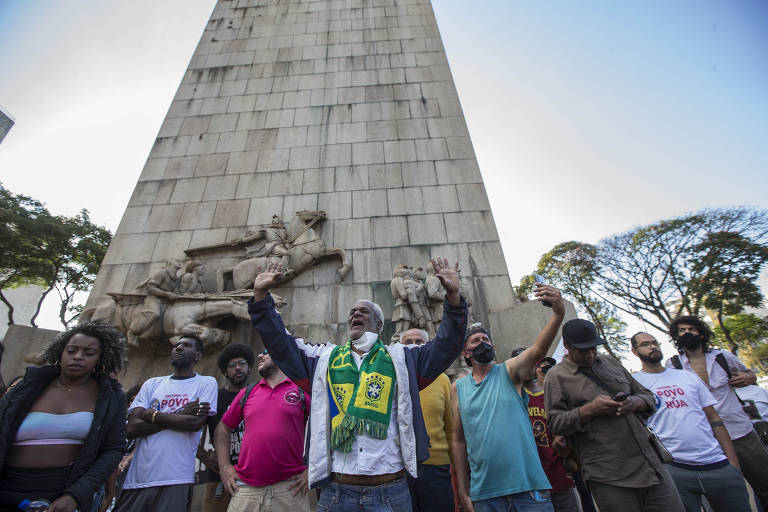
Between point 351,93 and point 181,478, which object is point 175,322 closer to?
point 181,478

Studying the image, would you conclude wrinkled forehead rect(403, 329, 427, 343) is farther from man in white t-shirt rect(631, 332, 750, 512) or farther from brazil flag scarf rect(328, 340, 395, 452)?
man in white t-shirt rect(631, 332, 750, 512)

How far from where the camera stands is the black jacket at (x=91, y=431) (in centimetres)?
215

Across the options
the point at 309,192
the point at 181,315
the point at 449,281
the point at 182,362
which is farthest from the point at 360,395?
the point at 309,192

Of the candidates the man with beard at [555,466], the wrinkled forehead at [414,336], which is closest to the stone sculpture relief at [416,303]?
the wrinkled forehead at [414,336]

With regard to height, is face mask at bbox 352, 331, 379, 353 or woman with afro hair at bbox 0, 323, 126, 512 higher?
face mask at bbox 352, 331, 379, 353

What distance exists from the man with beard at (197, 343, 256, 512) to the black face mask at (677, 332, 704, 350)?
472cm

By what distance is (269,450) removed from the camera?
2877mm

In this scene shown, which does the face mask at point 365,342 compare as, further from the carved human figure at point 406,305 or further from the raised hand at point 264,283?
the carved human figure at point 406,305

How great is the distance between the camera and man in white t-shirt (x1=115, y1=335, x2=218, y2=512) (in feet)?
9.48

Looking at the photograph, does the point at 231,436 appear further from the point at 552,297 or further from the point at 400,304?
the point at 400,304

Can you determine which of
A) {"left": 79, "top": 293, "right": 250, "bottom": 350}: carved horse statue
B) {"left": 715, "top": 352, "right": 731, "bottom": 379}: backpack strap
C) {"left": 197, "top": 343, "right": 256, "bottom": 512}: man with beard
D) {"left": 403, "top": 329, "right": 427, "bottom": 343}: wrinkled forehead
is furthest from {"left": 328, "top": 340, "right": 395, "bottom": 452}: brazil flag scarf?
{"left": 79, "top": 293, "right": 250, "bottom": 350}: carved horse statue

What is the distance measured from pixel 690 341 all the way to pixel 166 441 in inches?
206

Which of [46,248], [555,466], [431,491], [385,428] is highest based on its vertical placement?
[46,248]

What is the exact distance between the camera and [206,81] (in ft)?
36.5
